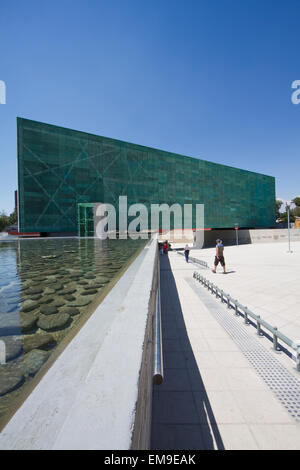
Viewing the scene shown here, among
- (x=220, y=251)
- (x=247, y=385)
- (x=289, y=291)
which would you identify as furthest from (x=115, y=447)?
(x=220, y=251)

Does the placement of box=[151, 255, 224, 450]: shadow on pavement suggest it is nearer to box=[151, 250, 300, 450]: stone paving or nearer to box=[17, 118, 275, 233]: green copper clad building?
box=[151, 250, 300, 450]: stone paving

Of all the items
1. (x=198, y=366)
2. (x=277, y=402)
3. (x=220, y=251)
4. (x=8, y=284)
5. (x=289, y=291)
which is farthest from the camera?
(x=220, y=251)

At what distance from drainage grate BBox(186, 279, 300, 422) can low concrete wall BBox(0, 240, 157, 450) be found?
2055 mm

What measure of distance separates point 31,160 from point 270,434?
3850 cm

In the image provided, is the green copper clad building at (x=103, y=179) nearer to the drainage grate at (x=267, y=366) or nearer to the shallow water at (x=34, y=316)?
the shallow water at (x=34, y=316)

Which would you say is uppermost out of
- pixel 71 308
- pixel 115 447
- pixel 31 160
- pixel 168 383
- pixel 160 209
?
pixel 31 160

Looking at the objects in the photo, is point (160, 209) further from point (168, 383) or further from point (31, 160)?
point (168, 383)

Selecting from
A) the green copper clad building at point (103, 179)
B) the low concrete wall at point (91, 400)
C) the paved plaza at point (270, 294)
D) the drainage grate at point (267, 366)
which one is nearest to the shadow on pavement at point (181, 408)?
the drainage grate at point (267, 366)

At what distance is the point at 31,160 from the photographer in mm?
32656

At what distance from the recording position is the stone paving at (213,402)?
2141 millimetres

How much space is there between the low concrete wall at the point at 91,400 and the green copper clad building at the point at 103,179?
117 feet

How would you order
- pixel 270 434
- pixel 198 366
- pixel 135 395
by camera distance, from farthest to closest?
pixel 198 366 → pixel 270 434 → pixel 135 395

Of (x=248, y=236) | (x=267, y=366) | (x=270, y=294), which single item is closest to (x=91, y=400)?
→ (x=267, y=366)

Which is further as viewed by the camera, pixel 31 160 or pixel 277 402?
pixel 31 160
